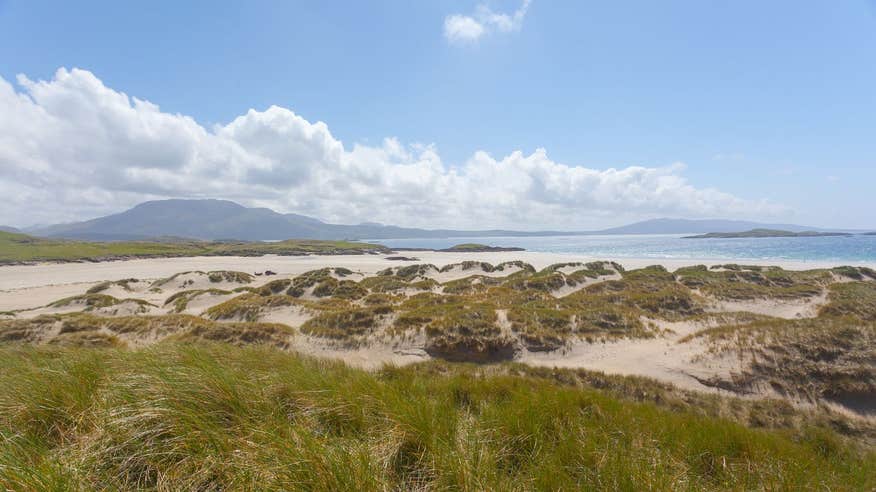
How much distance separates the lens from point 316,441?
2.66m

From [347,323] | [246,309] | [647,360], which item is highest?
[246,309]

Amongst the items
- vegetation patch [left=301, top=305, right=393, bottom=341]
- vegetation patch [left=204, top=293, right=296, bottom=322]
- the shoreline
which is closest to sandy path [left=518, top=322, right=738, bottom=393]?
vegetation patch [left=301, top=305, right=393, bottom=341]

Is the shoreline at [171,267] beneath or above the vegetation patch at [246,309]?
beneath

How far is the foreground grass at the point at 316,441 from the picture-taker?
95.9 inches

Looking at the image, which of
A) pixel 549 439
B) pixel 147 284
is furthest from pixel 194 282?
pixel 549 439

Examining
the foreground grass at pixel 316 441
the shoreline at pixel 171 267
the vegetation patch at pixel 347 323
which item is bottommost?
the shoreline at pixel 171 267

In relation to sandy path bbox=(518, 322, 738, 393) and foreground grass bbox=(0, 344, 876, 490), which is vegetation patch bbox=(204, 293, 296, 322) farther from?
sandy path bbox=(518, 322, 738, 393)

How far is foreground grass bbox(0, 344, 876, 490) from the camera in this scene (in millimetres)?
2436

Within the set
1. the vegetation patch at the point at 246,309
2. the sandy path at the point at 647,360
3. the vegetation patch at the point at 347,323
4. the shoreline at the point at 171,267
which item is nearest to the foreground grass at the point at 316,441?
the sandy path at the point at 647,360

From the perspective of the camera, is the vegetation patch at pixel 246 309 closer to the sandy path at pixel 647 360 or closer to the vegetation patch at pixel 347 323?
the vegetation patch at pixel 347 323

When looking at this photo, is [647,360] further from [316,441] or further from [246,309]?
[246,309]

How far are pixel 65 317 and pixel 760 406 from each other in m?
25.4

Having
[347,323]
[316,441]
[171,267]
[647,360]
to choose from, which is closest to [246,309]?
[347,323]

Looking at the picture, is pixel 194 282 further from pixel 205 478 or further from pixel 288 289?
pixel 205 478
